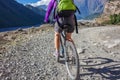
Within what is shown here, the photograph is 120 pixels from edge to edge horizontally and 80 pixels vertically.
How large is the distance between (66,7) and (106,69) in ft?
8.13

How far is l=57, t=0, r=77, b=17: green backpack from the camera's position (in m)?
8.90

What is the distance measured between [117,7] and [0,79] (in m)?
57.9

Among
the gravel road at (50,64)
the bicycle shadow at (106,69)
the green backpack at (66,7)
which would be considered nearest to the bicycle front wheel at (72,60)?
the gravel road at (50,64)

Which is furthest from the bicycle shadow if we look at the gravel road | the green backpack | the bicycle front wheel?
the green backpack

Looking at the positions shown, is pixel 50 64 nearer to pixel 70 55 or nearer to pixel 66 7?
pixel 70 55

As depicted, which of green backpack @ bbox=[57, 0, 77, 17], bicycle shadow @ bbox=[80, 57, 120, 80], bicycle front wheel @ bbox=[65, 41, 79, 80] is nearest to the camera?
bicycle front wheel @ bbox=[65, 41, 79, 80]

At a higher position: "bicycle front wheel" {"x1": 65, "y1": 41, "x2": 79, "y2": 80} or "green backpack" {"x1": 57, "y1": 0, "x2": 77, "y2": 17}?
"green backpack" {"x1": 57, "y1": 0, "x2": 77, "y2": 17}

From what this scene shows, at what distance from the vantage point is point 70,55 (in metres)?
9.05

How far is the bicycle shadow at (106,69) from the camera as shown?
9.20 m

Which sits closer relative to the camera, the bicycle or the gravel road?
the bicycle

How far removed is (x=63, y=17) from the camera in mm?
9195

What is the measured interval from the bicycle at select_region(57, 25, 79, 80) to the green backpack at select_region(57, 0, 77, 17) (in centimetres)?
55

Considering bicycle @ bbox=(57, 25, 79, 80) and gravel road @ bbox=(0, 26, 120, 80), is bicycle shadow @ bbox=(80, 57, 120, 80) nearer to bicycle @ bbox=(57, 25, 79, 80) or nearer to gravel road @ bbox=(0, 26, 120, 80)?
gravel road @ bbox=(0, 26, 120, 80)

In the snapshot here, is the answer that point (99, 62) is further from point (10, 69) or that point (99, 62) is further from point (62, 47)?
point (10, 69)
